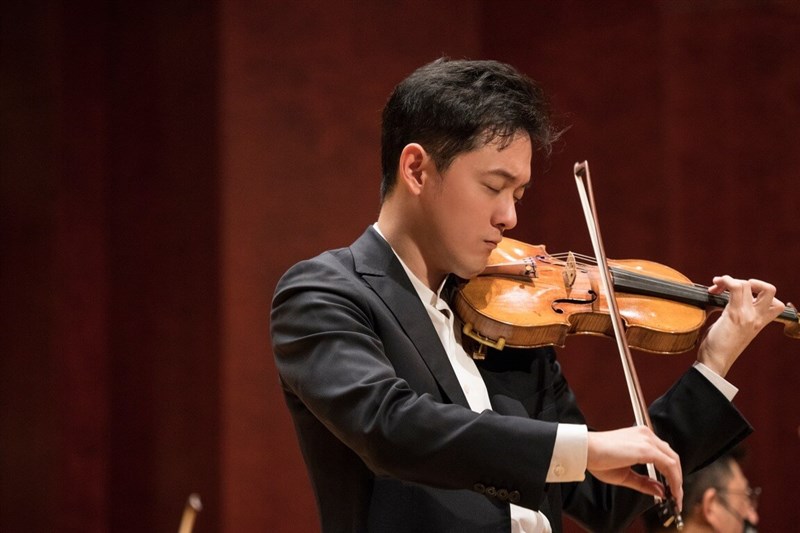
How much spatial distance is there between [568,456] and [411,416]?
210mm

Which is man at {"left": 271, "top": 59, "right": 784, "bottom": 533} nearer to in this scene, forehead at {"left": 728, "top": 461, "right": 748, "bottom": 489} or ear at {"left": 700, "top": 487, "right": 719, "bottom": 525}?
ear at {"left": 700, "top": 487, "right": 719, "bottom": 525}

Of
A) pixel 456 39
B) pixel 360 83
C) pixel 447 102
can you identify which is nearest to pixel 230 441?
pixel 360 83

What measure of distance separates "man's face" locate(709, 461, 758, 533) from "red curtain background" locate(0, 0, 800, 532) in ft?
2.29

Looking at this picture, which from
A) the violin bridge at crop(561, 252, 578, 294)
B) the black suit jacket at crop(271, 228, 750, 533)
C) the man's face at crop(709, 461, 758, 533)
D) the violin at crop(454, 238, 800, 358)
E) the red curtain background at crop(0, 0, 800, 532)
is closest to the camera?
the black suit jacket at crop(271, 228, 750, 533)

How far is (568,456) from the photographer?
1317 millimetres

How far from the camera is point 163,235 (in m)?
3.39

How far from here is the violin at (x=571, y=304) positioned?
1699mm

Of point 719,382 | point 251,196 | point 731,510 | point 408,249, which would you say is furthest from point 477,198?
point 251,196

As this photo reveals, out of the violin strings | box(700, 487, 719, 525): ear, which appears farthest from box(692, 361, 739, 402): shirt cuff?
box(700, 487, 719, 525): ear

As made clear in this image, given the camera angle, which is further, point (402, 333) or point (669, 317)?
point (669, 317)

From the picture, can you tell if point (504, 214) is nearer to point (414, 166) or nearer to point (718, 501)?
point (414, 166)

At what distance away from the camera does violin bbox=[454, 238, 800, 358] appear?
1699 millimetres

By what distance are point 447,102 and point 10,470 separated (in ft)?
8.16

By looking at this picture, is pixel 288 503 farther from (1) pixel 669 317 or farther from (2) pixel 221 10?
(1) pixel 669 317
